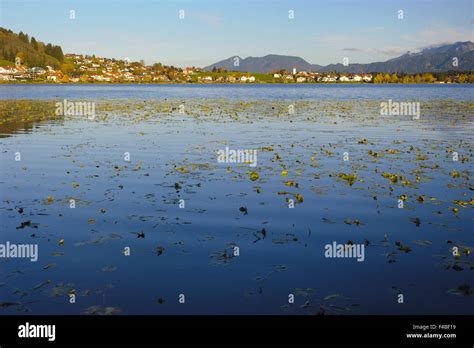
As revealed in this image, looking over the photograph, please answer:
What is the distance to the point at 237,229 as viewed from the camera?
42.9ft

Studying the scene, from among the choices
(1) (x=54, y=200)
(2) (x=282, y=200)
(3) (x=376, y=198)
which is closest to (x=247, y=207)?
(2) (x=282, y=200)

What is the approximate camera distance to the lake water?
29.4ft

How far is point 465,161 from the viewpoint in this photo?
23156 millimetres

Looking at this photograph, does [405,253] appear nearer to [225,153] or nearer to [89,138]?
[225,153]

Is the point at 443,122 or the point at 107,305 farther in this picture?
the point at 443,122

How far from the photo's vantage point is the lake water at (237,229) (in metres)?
8.95

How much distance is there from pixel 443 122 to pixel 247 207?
3605 cm
